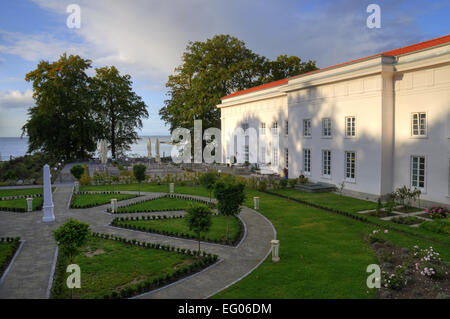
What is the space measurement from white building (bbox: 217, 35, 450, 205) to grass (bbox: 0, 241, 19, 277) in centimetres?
1848

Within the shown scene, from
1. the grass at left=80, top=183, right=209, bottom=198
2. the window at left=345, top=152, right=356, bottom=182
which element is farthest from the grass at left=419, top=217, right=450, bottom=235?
the grass at left=80, top=183, right=209, bottom=198

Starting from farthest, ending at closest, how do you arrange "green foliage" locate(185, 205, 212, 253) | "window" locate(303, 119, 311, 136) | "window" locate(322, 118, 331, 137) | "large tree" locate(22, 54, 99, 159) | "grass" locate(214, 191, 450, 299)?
1. "large tree" locate(22, 54, 99, 159)
2. "window" locate(303, 119, 311, 136)
3. "window" locate(322, 118, 331, 137)
4. "green foliage" locate(185, 205, 212, 253)
5. "grass" locate(214, 191, 450, 299)

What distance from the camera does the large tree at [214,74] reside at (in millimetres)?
41250

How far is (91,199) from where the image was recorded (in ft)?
68.5

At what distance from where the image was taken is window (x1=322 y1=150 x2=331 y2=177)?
23.0m

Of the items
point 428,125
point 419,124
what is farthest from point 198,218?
point 419,124

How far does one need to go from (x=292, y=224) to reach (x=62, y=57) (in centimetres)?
3848

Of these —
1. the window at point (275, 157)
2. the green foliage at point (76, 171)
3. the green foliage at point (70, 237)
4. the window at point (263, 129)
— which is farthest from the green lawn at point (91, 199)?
the window at point (263, 129)

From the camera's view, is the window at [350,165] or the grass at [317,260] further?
the window at [350,165]

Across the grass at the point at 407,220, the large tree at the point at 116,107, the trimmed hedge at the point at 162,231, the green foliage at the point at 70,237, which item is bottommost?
the trimmed hedge at the point at 162,231

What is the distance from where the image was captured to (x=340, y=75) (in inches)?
826

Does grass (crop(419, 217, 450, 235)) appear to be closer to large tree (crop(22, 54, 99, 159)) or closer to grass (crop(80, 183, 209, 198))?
grass (crop(80, 183, 209, 198))

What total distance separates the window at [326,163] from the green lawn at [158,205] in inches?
411

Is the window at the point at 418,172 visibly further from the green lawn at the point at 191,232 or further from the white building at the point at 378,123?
the green lawn at the point at 191,232
